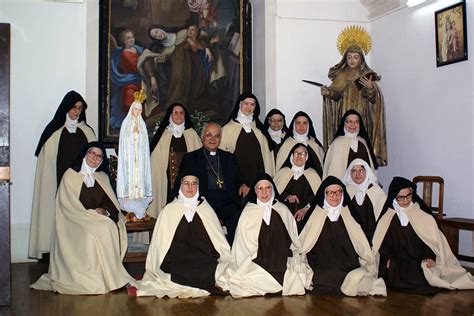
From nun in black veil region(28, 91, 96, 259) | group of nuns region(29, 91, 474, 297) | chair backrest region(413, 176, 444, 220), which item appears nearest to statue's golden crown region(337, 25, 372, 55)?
chair backrest region(413, 176, 444, 220)

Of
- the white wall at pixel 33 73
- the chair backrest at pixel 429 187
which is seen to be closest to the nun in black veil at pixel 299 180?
the chair backrest at pixel 429 187

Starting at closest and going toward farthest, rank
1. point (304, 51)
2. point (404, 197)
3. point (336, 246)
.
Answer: point (336, 246) < point (404, 197) < point (304, 51)

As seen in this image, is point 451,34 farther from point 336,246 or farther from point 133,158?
point 133,158

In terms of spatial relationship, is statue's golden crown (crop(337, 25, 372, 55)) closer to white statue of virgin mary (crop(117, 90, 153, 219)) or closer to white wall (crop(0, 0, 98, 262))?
white wall (crop(0, 0, 98, 262))

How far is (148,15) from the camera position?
10383mm

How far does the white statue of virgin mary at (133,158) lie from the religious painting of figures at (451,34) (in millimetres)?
4511

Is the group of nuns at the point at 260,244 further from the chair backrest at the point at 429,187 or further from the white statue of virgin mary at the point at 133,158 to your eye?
the chair backrest at the point at 429,187

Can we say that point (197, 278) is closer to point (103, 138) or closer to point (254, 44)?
point (103, 138)

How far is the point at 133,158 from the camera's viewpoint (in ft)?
24.0

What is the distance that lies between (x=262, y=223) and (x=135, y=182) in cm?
160

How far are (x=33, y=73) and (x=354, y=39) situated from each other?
5237mm

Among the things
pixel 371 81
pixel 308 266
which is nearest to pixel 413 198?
pixel 308 266

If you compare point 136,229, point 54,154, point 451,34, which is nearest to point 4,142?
point 136,229

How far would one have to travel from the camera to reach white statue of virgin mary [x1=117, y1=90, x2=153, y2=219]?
7301 millimetres
